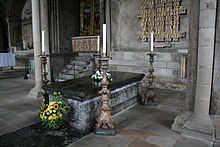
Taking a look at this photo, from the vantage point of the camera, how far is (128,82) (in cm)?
405

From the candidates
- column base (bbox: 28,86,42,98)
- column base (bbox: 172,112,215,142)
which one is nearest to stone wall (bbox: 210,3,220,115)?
column base (bbox: 172,112,215,142)

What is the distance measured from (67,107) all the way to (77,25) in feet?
29.9

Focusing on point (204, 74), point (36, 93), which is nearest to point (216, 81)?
point (204, 74)

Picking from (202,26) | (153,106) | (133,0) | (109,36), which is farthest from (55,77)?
(202,26)

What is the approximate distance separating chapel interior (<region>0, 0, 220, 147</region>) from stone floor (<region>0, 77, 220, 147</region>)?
2 cm

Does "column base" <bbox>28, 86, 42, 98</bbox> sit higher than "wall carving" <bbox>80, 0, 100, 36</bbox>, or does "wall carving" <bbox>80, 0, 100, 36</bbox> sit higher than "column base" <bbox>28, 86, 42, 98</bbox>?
"wall carving" <bbox>80, 0, 100, 36</bbox>

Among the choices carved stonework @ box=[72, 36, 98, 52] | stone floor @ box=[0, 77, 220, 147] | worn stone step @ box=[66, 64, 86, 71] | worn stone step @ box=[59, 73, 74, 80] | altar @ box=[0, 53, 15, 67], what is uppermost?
Answer: carved stonework @ box=[72, 36, 98, 52]

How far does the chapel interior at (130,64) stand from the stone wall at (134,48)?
31mm

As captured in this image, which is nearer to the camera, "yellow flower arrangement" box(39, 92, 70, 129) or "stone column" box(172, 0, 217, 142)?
"stone column" box(172, 0, 217, 142)

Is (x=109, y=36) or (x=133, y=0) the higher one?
(x=133, y=0)

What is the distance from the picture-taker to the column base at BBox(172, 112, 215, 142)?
2599 millimetres

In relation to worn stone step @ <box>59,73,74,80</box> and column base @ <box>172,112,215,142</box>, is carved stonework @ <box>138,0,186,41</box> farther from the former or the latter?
column base @ <box>172,112,215,142</box>

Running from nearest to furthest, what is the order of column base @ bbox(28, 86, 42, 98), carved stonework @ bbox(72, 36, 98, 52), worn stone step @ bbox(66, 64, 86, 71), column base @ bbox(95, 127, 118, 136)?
1. column base @ bbox(95, 127, 118, 136)
2. column base @ bbox(28, 86, 42, 98)
3. worn stone step @ bbox(66, 64, 86, 71)
4. carved stonework @ bbox(72, 36, 98, 52)

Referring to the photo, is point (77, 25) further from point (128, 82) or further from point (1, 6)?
point (128, 82)
